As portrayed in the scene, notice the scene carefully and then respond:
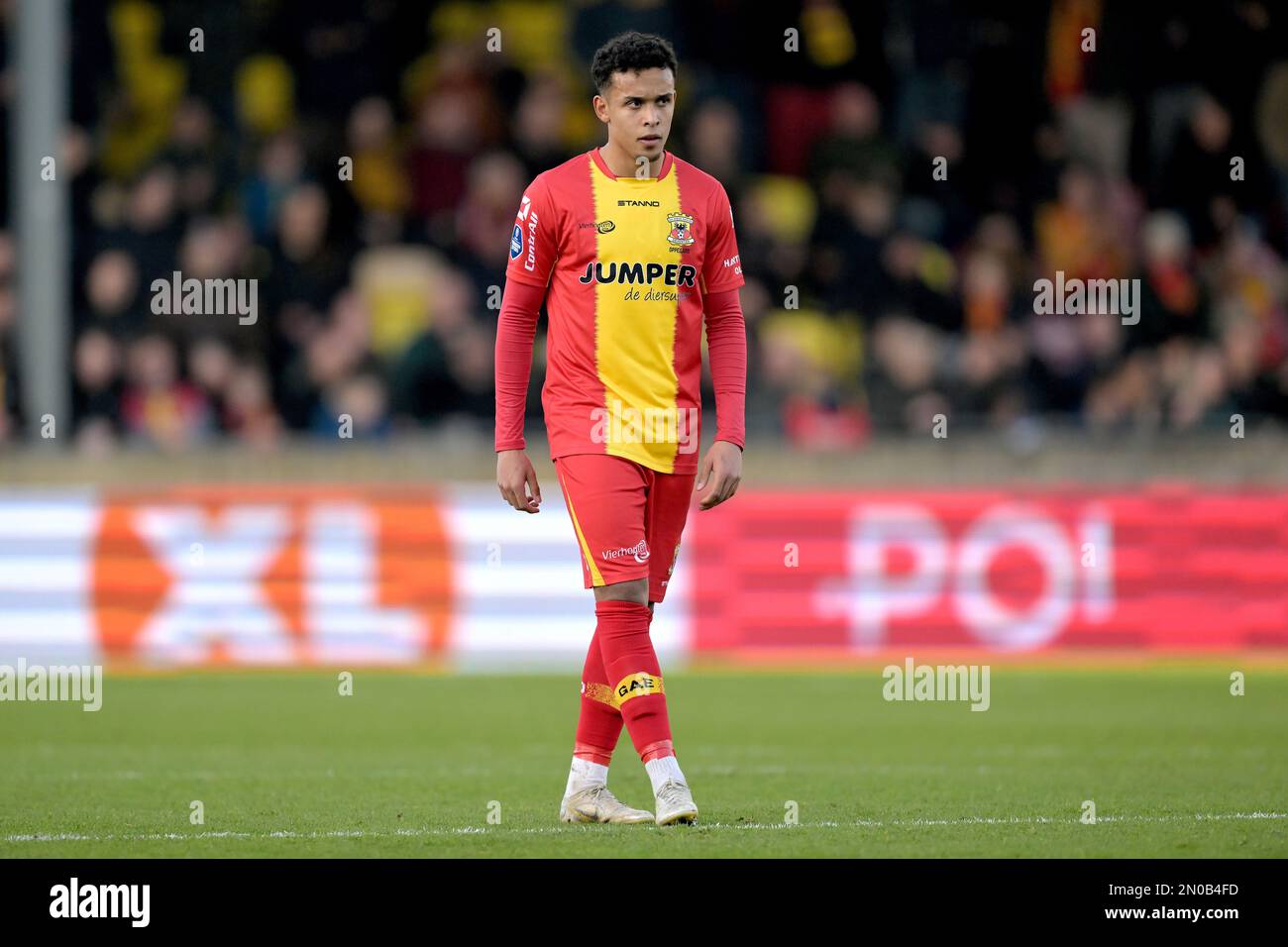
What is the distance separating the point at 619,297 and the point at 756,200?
9.83m

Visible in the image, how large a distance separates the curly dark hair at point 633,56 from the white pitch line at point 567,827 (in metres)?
2.42

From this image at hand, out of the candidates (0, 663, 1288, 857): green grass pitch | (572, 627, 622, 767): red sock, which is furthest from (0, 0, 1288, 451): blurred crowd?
(572, 627, 622, 767): red sock

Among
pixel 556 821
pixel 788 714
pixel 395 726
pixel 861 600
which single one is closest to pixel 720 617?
pixel 861 600

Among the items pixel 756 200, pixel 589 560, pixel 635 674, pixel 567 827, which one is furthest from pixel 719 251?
pixel 756 200

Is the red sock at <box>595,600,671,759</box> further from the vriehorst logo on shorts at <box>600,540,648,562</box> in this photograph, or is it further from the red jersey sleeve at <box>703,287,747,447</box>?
the red jersey sleeve at <box>703,287,747,447</box>

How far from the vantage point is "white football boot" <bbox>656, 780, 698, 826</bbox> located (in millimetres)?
6949

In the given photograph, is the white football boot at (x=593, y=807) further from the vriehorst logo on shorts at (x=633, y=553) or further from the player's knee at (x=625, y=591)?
the vriehorst logo on shorts at (x=633, y=553)

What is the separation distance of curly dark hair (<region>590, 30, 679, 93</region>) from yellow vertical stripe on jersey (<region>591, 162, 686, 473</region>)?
36 cm

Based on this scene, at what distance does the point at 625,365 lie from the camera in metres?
7.11

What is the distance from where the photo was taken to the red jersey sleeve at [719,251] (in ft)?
23.8

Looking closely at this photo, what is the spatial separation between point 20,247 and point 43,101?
1.10 metres

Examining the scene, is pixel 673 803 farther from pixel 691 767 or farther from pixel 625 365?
pixel 691 767
